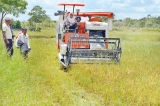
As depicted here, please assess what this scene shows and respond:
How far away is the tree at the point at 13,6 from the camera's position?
5779 cm

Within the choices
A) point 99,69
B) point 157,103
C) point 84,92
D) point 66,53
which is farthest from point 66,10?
point 157,103

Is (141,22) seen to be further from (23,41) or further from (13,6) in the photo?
(23,41)

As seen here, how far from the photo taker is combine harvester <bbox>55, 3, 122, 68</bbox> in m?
11.2

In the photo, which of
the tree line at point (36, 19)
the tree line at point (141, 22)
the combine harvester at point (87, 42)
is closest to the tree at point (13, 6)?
the tree line at point (36, 19)

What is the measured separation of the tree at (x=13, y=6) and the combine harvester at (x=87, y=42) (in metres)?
44.9

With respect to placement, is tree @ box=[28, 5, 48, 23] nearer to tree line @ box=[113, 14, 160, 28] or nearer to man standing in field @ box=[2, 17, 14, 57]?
tree line @ box=[113, 14, 160, 28]

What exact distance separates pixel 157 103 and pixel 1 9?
2157 inches

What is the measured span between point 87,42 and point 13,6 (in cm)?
5070

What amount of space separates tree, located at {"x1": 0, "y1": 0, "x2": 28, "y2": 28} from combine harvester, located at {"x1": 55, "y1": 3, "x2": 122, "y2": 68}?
44.9 m

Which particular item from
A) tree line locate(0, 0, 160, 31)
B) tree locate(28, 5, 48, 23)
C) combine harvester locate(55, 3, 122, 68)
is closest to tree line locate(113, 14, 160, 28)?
tree line locate(0, 0, 160, 31)

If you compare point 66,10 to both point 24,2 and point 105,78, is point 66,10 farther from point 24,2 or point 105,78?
point 24,2

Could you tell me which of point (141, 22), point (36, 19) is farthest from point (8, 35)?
point (141, 22)

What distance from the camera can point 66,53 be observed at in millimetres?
11195

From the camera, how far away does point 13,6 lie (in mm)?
60156
